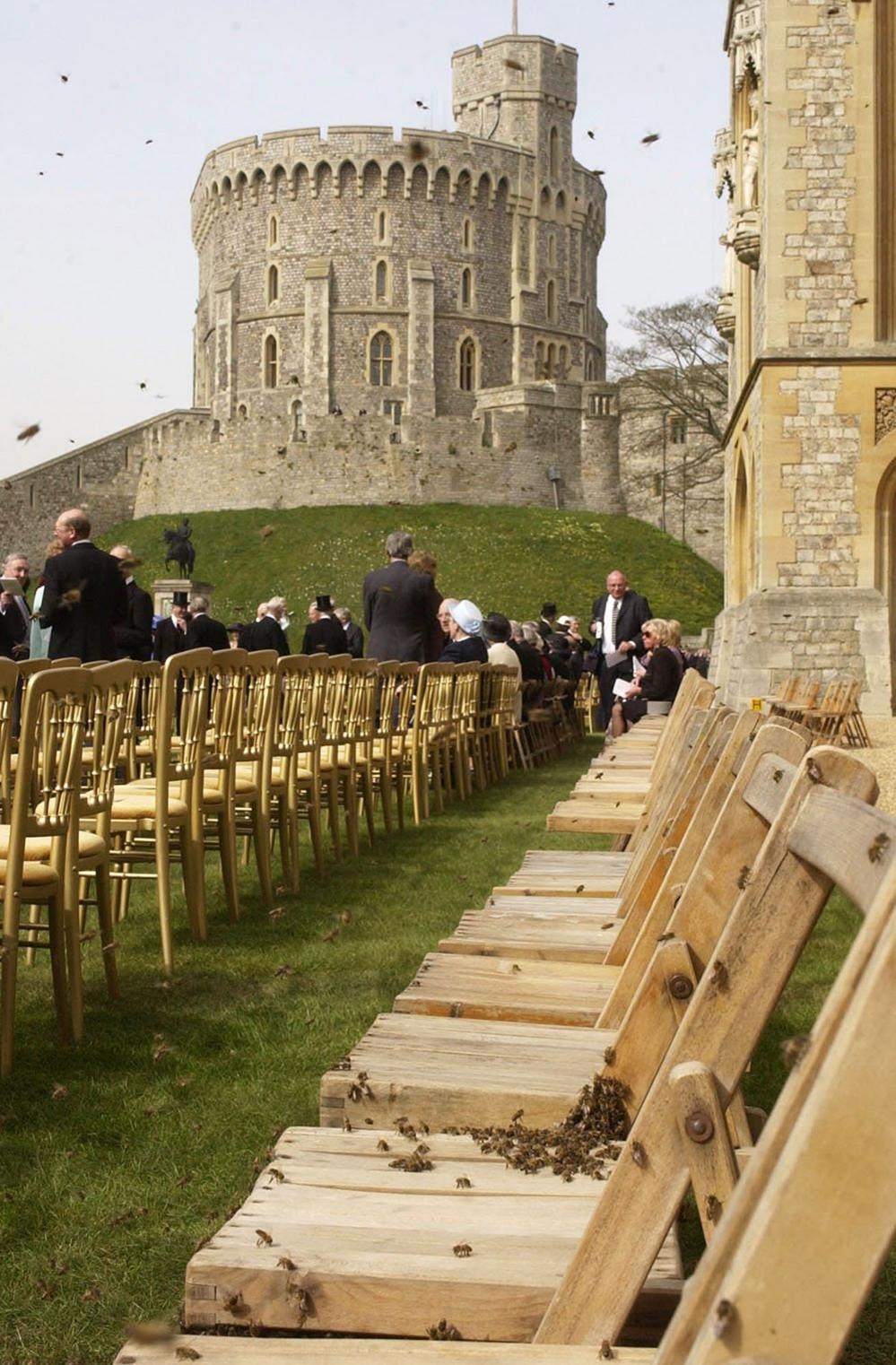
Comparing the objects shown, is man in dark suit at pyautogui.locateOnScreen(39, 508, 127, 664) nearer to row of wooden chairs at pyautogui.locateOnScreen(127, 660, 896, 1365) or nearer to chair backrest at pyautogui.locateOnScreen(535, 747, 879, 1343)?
row of wooden chairs at pyautogui.locateOnScreen(127, 660, 896, 1365)

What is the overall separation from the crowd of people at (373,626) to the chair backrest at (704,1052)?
7.44 metres

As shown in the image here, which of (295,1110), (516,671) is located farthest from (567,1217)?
(516,671)

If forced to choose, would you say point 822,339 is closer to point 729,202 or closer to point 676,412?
point 729,202

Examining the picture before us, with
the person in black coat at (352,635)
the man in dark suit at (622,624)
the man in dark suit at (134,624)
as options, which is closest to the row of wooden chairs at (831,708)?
the man in dark suit at (622,624)

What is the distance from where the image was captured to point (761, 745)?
2.12 metres

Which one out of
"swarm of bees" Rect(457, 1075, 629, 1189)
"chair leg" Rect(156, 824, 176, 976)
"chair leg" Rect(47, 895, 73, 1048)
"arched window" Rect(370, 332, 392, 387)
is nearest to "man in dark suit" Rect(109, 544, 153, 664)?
"chair leg" Rect(156, 824, 176, 976)

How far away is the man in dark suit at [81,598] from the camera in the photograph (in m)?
8.82

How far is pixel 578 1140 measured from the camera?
2.32 metres

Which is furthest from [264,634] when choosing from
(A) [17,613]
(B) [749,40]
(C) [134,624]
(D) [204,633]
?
(B) [749,40]

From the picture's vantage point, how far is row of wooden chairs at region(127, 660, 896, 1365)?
1.13m

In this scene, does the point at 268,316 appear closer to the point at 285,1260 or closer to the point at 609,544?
the point at 609,544

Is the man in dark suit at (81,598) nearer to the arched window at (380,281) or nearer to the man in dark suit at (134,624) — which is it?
the man in dark suit at (134,624)

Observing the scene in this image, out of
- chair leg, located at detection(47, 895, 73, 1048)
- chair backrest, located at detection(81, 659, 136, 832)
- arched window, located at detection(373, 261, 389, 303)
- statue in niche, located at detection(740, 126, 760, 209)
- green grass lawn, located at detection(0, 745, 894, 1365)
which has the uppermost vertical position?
arched window, located at detection(373, 261, 389, 303)

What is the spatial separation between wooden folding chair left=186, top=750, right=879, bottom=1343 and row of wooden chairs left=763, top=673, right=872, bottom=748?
11.7 m
